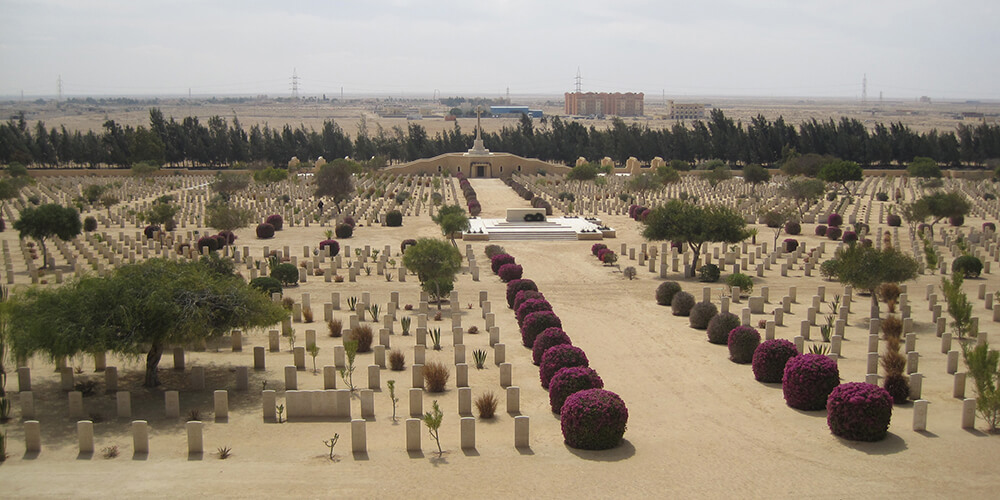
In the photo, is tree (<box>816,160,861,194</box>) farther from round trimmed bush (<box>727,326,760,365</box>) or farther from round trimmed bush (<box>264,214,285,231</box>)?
round trimmed bush (<box>727,326,760,365</box>)

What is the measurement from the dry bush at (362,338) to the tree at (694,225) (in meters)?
14.0

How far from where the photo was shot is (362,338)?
20188 millimetres

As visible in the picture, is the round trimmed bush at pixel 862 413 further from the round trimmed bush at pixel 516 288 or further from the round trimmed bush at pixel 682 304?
the round trimmed bush at pixel 516 288

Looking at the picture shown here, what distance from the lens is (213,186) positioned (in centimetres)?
5531

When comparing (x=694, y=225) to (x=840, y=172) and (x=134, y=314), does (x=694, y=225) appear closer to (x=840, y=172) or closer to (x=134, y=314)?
(x=134, y=314)

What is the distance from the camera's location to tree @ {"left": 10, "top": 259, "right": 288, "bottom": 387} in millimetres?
15406

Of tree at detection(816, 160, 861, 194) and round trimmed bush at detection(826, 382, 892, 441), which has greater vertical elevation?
tree at detection(816, 160, 861, 194)

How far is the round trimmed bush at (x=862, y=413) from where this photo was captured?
13.8 meters

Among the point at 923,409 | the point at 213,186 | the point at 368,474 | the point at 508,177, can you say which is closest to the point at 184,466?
the point at 368,474

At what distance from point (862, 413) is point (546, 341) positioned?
6.76m

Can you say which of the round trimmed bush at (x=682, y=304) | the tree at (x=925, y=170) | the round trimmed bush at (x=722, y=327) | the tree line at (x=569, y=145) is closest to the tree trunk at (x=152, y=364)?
the round trimmed bush at (x=722, y=327)

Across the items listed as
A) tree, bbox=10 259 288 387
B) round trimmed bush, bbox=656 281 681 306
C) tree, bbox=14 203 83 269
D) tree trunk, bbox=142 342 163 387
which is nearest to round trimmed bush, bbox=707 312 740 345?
round trimmed bush, bbox=656 281 681 306

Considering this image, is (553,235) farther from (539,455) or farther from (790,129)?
(790,129)

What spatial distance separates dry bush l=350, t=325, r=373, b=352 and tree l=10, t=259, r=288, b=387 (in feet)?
10.8
